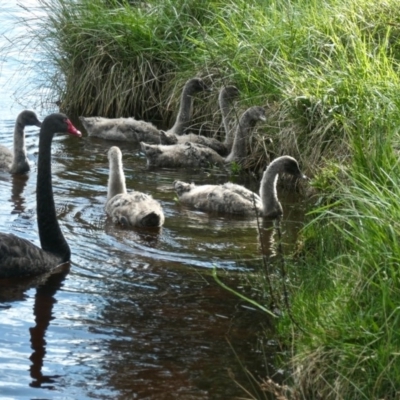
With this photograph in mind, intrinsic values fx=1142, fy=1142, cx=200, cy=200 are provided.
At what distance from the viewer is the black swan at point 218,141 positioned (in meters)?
11.8

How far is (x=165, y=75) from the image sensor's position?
537 inches

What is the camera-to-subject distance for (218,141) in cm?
1246

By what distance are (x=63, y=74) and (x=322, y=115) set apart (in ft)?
16.9

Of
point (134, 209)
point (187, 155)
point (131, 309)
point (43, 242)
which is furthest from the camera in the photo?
point (187, 155)

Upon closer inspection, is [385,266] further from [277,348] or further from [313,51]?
[313,51]

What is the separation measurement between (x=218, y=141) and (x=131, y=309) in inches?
209

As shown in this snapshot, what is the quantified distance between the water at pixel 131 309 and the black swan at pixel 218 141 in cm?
130

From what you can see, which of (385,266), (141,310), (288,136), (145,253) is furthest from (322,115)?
(385,266)

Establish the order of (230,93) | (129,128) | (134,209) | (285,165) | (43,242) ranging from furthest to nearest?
(129,128), (230,93), (285,165), (134,209), (43,242)

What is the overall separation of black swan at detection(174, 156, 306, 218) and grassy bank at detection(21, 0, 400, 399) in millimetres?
302

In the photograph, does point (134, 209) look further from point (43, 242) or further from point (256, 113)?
point (256, 113)

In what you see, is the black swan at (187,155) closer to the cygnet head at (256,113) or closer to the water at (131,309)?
the cygnet head at (256,113)

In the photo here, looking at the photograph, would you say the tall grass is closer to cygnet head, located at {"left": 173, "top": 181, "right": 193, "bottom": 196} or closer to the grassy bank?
the grassy bank

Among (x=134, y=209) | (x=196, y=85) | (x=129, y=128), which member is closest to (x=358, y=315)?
(x=134, y=209)
